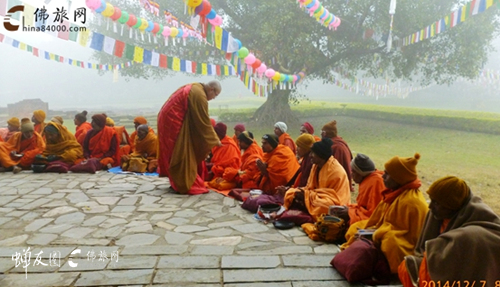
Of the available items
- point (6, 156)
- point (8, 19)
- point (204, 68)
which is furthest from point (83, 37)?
point (204, 68)

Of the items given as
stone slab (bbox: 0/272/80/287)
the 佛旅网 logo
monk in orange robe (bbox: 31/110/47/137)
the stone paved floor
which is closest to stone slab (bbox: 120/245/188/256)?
the stone paved floor

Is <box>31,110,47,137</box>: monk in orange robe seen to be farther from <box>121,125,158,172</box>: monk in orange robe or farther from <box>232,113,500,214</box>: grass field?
<box>232,113,500,214</box>: grass field

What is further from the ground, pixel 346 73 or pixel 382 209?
pixel 346 73

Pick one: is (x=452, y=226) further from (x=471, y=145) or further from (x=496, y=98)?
(x=496, y=98)

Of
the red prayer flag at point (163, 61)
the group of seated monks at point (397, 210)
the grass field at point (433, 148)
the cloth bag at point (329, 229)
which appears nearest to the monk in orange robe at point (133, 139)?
the red prayer flag at point (163, 61)

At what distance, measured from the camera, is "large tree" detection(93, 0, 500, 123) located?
512 inches

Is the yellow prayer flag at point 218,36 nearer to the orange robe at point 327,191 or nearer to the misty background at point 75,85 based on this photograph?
the orange robe at point 327,191

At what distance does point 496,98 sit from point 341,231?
2105 centimetres

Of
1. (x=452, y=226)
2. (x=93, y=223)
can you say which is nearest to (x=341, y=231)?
(x=452, y=226)

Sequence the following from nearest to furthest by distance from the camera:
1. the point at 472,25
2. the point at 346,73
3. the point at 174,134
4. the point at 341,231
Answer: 1. the point at 341,231
2. the point at 174,134
3. the point at 472,25
4. the point at 346,73

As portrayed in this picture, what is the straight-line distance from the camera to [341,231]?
414 cm

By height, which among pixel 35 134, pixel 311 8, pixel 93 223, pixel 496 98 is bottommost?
pixel 93 223

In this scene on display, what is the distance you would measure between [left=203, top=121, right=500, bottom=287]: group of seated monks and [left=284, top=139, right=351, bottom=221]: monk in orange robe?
0.01 metres

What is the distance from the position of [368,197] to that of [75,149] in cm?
668
